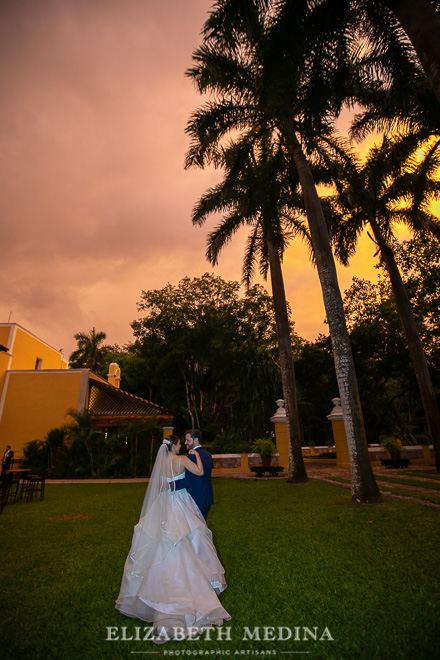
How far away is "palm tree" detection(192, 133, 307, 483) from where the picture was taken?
39.3 feet

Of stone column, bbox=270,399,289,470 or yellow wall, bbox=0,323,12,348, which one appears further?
yellow wall, bbox=0,323,12,348

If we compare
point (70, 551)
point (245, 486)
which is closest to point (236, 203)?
point (245, 486)

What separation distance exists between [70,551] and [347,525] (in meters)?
4.85

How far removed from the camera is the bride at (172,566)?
295 cm

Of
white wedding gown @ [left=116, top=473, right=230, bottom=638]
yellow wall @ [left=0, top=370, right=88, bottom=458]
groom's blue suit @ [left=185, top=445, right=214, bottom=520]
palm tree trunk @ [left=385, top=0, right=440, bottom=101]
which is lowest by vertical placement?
white wedding gown @ [left=116, top=473, right=230, bottom=638]

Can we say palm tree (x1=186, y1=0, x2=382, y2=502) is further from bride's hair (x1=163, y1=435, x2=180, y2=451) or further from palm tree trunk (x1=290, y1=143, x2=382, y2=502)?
bride's hair (x1=163, y1=435, x2=180, y2=451)

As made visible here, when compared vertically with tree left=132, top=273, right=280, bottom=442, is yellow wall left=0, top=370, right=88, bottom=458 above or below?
below

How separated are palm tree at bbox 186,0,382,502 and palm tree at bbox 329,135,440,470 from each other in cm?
193

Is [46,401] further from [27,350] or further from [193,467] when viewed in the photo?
[193,467]

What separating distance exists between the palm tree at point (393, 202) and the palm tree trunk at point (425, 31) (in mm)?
4874

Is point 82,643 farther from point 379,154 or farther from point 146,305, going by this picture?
point 146,305

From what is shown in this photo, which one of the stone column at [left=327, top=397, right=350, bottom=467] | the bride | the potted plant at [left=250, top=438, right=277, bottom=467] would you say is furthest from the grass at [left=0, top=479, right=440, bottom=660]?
the stone column at [left=327, top=397, right=350, bottom=467]

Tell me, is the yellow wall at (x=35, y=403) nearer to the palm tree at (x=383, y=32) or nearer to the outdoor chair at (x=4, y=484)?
the outdoor chair at (x=4, y=484)

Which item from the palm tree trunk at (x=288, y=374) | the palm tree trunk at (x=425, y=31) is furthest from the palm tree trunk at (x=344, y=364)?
the palm tree trunk at (x=425, y=31)
